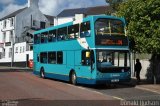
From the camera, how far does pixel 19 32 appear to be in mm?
74188

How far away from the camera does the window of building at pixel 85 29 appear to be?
2217 centimetres

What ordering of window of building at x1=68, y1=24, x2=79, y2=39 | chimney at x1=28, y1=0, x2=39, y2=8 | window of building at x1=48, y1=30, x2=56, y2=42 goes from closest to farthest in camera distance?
window of building at x1=68, y1=24, x2=79, y2=39, window of building at x1=48, y1=30, x2=56, y2=42, chimney at x1=28, y1=0, x2=39, y2=8

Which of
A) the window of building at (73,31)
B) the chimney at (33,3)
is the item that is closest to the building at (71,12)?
the chimney at (33,3)

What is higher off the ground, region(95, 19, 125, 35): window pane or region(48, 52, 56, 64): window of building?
region(95, 19, 125, 35): window pane

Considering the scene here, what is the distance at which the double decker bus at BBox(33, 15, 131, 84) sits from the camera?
21594 mm

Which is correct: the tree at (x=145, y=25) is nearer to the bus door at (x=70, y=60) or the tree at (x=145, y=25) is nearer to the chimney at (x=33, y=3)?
the bus door at (x=70, y=60)

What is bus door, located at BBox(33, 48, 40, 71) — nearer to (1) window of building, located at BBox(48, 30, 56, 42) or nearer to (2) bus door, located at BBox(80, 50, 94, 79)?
(1) window of building, located at BBox(48, 30, 56, 42)

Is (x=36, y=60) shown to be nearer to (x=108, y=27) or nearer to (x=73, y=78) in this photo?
(x=73, y=78)

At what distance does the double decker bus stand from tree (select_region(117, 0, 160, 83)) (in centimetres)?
68

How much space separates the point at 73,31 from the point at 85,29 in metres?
1.86

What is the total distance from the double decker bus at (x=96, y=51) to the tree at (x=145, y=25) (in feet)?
2.22

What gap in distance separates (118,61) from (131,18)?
2.93m

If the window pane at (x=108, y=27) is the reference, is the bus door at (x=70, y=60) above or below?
below

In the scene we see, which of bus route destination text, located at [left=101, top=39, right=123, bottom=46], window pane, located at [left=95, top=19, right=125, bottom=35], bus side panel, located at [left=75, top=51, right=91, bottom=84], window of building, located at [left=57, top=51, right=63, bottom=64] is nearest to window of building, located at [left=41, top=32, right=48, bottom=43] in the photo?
window of building, located at [left=57, top=51, right=63, bottom=64]
